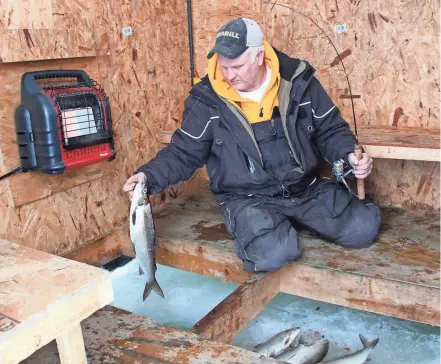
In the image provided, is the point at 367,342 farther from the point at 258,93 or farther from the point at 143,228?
the point at 258,93

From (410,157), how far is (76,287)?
Result: 1.84 metres

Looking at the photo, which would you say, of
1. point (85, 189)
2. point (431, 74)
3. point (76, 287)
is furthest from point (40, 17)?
point (431, 74)

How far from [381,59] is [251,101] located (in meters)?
1.05

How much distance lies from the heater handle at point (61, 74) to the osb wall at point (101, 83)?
6cm

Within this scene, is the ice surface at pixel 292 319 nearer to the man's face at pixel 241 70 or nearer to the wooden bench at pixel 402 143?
the wooden bench at pixel 402 143

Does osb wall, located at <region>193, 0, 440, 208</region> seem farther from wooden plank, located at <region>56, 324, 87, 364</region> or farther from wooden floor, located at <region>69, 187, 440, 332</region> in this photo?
wooden plank, located at <region>56, 324, 87, 364</region>

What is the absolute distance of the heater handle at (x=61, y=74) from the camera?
8.10 feet

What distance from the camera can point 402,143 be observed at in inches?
101

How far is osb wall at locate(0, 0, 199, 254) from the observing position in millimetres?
2432

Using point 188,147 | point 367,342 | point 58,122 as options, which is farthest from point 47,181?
point 367,342

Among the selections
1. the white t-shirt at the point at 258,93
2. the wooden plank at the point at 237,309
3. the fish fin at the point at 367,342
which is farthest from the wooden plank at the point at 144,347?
the white t-shirt at the point at 258,93

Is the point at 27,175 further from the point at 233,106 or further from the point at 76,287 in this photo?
the point at 76,287

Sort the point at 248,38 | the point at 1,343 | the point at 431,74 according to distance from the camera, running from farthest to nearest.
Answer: the point at 431,74 → the point at 248,38 → the point at 1,343

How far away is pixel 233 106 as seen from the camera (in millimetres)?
2477
